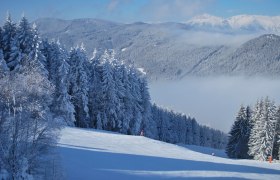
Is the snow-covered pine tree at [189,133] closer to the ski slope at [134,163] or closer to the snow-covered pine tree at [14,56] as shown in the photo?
the snow-covered pine tree at [14,56]

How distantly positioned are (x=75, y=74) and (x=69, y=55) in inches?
136

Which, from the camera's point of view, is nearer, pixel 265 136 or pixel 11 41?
pixel 11 41

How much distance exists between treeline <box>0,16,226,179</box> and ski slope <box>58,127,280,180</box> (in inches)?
141

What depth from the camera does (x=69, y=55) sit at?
2522 inches

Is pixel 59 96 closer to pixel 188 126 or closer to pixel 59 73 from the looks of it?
pixel 59 73

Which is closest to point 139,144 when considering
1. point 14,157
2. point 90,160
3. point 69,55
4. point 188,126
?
point 90,160

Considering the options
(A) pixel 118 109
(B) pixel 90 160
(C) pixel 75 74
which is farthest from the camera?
(A) pixel 118 109

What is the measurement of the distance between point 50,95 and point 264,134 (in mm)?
44204

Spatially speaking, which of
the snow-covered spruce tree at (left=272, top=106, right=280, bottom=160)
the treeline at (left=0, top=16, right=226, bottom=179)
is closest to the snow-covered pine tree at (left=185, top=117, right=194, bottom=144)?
the treeline at (left=0, top=16, right=226, bottom=179)

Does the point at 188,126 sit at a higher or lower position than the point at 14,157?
lower

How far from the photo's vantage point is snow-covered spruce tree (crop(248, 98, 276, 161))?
197 ft

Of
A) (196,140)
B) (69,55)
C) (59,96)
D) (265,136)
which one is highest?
(69,55)

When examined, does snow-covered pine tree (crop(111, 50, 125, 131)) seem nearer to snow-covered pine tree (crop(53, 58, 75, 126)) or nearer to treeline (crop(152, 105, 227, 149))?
snow-covered pine tree (crop(53, 58, 75, 126))

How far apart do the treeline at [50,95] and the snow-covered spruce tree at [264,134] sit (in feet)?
70.0
